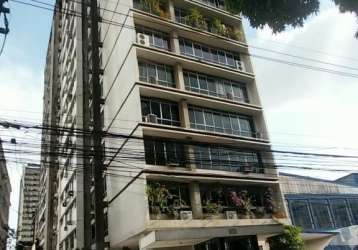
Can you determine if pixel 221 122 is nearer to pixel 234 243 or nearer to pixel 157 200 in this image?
pixel 234 243

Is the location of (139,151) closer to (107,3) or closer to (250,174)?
(250,174)

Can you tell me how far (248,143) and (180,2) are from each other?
12.2 meters

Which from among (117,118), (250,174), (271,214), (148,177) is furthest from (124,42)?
(271,214)

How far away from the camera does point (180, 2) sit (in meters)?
29.8

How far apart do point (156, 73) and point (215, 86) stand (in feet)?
16.4

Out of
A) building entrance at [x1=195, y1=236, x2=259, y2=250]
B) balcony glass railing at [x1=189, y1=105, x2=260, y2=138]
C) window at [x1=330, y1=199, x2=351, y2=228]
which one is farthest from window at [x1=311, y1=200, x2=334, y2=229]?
building entrance at [x1=195, y1=236, x2=259, y2=250]

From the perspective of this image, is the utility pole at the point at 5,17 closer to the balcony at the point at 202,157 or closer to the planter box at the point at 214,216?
the balcony at the point at 202,157

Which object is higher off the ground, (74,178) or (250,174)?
(74,178)

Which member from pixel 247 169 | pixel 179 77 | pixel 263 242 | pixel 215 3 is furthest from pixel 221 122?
pixel 215 3

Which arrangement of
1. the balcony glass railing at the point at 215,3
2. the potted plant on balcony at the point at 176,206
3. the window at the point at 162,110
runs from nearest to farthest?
1. the potted plant on balcony at the point at 176,206
2. the window at the point at 162,110
3. the balcony glass railing at the point at 215,3

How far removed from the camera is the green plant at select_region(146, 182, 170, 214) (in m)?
21.0

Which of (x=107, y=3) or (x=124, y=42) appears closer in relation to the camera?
(x=124, y=42)

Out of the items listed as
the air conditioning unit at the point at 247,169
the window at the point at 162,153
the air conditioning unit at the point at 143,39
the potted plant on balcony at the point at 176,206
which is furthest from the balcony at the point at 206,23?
the potted plant on balcony at the point at 176,206

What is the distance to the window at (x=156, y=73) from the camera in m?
25.3
